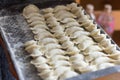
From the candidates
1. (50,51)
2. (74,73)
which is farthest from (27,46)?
(74,73)

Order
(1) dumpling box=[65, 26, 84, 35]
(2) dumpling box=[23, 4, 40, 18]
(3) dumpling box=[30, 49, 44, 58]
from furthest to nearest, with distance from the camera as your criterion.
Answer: (2) dumpling box=[23, 4, 40, 18] → (1) dumpling box=[65, 26, 84, 35] → (3) dumpling box=[30, 49, 44, 58]

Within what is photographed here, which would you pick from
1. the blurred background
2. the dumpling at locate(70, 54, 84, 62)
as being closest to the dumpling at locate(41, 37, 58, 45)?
the dumpling at locate(70, 54, 84, 62)

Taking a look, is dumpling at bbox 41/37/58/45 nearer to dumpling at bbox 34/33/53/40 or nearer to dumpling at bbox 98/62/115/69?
dumpling at bbox 34/33/53/40

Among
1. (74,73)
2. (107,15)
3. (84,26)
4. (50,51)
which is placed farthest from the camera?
(107,15)

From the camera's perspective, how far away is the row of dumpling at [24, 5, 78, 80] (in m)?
0.82

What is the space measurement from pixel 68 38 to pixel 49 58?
0.12 m

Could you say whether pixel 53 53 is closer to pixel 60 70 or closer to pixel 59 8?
pixel 60 70

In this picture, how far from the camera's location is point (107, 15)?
5.27 feet

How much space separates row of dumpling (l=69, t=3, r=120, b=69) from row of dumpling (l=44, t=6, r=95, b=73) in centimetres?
2

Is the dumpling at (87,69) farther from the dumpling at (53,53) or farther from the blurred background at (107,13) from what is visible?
the blurred background at (107,13)

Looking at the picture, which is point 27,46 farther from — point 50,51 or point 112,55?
point 112,55

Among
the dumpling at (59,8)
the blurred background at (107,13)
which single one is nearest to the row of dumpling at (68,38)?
the dumpling at (59,8)

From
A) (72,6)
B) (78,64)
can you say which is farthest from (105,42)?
(72,6)

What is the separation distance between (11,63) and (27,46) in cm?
9
